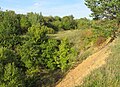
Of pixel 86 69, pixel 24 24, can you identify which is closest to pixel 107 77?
pixel 86 69

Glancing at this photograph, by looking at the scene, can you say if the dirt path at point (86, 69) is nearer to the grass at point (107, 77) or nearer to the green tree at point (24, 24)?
the grass at point (107, 77)

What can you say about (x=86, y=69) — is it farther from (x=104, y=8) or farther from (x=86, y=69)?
(x=104, y=8)

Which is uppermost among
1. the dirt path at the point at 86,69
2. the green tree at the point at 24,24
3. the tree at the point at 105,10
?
the tree at the point at 105,10

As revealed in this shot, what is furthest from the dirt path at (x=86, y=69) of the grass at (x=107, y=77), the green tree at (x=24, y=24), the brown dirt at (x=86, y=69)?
the green tree at (x=24, y=24)

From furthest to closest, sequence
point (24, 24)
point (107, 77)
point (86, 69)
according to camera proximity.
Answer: point (24, 24) → point (86, 69) → point (107, 77)

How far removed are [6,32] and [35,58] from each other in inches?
430

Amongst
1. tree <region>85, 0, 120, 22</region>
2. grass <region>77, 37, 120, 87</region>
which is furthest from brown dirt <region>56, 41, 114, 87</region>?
tree <region>85, 0, 120, 22</region>

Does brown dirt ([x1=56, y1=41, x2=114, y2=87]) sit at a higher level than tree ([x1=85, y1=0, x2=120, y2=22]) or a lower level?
lower

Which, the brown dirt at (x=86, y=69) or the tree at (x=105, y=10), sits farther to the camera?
the tree at (x=105, y=10)

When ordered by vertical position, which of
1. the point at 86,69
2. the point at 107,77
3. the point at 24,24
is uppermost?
the point at 24,24

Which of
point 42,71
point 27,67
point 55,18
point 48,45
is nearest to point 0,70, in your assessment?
point 27,67

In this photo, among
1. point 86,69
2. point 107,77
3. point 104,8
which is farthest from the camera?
point 104,8

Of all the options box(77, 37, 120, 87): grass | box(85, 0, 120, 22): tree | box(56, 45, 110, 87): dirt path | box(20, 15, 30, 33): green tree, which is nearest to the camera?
box(77, 37, 120, 87): grass

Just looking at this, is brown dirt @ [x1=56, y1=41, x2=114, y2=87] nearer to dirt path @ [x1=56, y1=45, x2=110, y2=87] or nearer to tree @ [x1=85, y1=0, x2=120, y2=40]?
dirt path @ [x1=56, y1=45, x2=110, y2=87]
